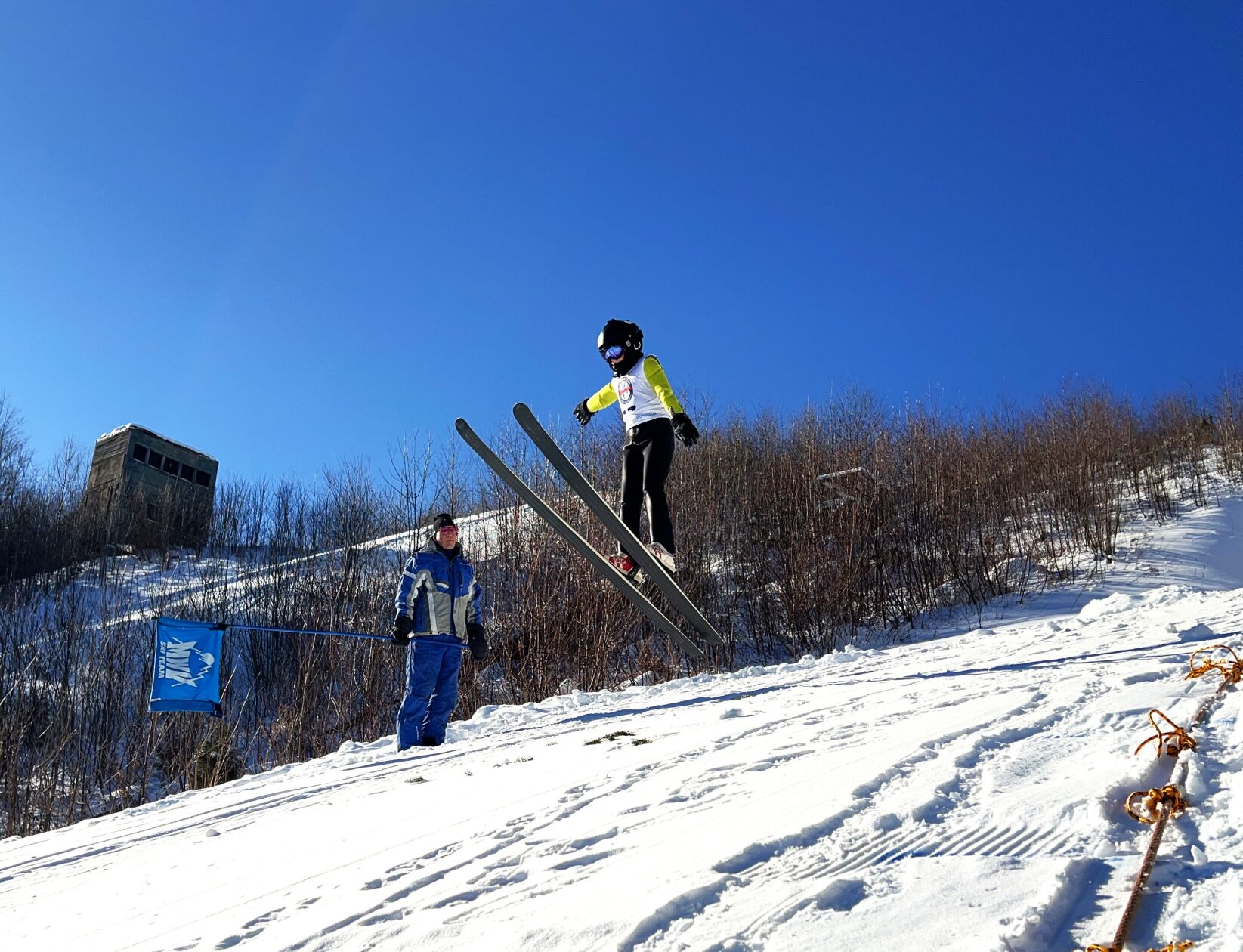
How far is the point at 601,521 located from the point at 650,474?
652 millimetres

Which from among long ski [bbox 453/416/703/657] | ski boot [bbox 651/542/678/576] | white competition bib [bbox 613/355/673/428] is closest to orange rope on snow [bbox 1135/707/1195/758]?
ski boot [bbox 651/542/678/576]

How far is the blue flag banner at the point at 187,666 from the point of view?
22.6 ft

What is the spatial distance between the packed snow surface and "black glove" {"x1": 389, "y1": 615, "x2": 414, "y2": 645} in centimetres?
159

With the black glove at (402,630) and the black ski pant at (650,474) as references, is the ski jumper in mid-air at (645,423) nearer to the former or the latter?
the black ski pant at (650,474)

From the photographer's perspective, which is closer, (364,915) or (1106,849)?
(1106,849)

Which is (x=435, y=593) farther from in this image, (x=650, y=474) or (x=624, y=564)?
(x=650, y=474)

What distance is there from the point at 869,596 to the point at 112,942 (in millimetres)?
11063

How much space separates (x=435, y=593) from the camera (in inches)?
241

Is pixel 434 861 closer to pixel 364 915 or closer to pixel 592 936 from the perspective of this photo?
pixel 364 915

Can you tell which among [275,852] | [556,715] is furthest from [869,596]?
[275,852]

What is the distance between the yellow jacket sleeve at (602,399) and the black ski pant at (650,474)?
0.35 m

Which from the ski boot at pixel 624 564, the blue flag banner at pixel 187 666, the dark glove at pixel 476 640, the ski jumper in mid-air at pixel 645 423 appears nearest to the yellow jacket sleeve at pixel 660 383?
the ski jumper in mid-air at pixel 645 423

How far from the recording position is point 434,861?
2361 millimetres

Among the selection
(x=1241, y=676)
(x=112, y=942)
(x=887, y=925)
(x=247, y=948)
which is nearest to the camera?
(x=887, y=925)
